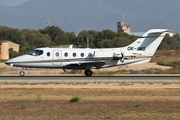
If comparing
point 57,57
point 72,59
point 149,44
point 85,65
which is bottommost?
point 85,65

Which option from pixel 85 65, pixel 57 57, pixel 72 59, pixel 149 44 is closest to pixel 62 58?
pixel 57 57

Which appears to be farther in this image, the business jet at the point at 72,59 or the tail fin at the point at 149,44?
the tail fin at the point at 149,44

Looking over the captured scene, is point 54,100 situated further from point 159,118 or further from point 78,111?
point 159,118

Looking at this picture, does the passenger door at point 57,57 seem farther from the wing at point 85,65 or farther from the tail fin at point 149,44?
the tail fin at point 149,44

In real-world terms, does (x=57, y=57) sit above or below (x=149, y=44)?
below

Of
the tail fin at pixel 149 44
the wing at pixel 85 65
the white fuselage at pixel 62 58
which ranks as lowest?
the wing at pixel 85 65

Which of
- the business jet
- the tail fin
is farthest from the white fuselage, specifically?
the tail fin

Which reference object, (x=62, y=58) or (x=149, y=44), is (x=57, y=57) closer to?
(x=62, y=58)

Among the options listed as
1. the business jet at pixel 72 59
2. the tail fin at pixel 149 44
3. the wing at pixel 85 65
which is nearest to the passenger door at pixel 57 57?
the business jet at pixel 72 59

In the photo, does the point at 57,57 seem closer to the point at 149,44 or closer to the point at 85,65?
the point at 85,65

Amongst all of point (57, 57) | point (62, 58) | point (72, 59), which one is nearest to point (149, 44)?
point (72, 59)

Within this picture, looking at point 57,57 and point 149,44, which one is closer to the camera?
point 57,57

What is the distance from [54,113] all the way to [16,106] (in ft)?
8.24

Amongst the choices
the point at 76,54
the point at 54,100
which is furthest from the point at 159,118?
the point at 76,54
